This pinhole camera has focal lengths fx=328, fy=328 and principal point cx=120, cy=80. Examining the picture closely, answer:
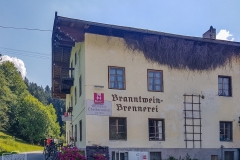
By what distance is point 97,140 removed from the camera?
16.6 metres

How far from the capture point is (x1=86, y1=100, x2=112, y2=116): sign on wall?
54.7 ft

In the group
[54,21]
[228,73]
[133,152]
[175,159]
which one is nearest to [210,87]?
[228,73]

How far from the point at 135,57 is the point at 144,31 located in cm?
151

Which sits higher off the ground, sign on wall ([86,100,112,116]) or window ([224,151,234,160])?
sign on wall ([86,100,112,116])

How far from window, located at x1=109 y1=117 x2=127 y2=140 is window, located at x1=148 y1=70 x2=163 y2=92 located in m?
2.49

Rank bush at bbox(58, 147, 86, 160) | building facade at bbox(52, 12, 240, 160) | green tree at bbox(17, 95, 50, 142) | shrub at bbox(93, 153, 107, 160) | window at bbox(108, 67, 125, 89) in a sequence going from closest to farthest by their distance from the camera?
bush at bbox(58, 147, 86, 160), shrub at bbox(93, 153, 107, 160), building facade at bbox(52, 12, 240, 160), window at bbox(108, 67, 125, 89), green tree at bbox(17, 95, 50, 142)

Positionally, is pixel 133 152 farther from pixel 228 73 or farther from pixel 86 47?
pixel 228 73

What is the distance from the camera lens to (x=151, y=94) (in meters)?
18.1

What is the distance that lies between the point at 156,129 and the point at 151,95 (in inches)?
74.3

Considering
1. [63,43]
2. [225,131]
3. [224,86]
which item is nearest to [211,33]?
[224,86]

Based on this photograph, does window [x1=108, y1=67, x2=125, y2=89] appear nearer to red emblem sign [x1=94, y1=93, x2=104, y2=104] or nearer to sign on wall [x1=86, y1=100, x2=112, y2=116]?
red emblem sign [x1=94, y1=93, x2=104, y2=104]

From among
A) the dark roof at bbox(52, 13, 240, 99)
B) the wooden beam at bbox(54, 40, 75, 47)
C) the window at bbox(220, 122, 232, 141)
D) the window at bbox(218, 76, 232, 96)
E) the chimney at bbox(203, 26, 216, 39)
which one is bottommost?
the window at bbox(220, 122, 232, 141)

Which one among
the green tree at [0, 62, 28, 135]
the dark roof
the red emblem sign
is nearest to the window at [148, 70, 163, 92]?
the dark roof

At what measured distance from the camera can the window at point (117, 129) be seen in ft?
56.2
